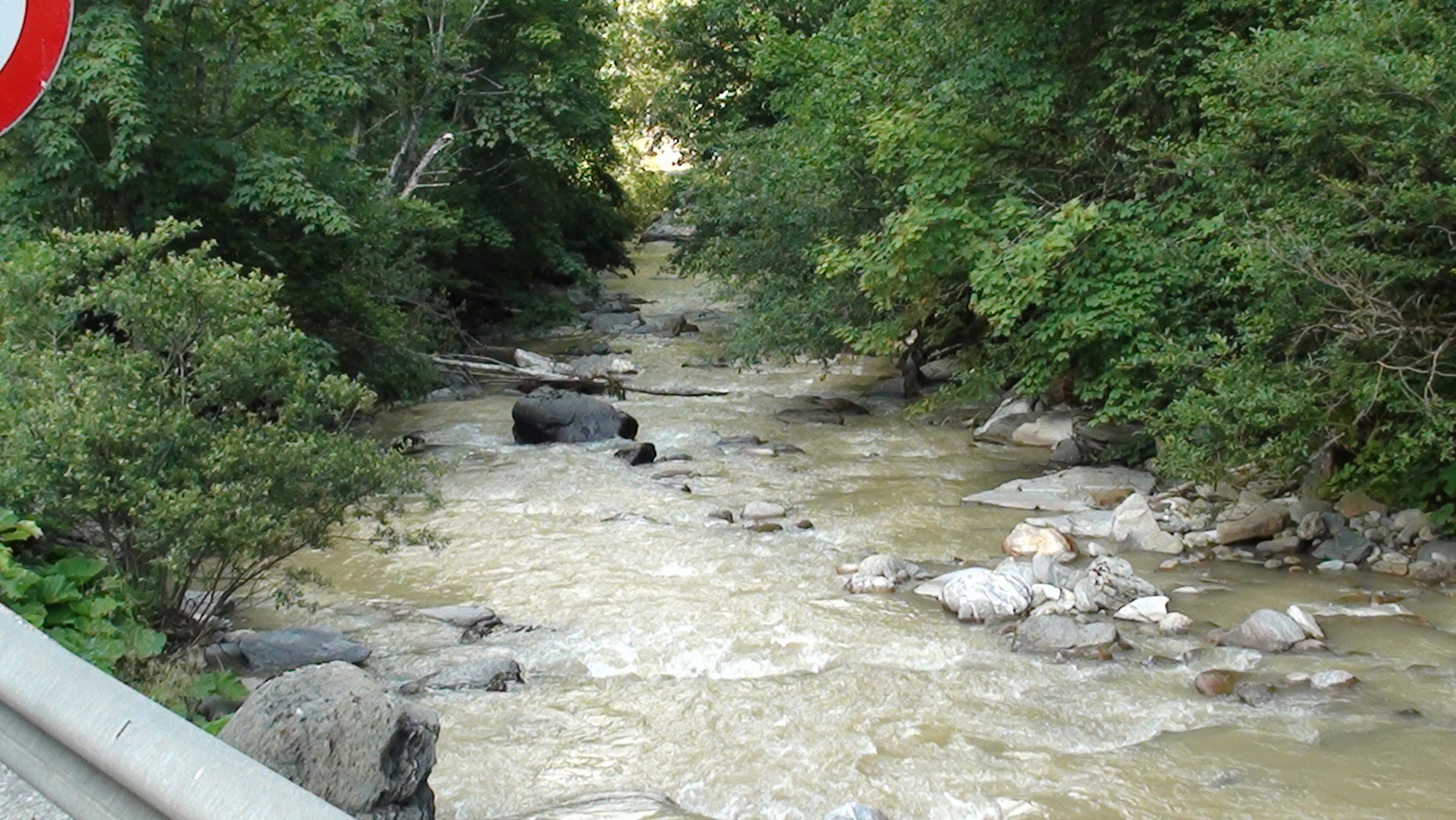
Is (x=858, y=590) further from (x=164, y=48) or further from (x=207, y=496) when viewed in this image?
(x=164, y=48)

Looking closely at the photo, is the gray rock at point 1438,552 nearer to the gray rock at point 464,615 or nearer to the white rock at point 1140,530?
the white rock at point 1140,530

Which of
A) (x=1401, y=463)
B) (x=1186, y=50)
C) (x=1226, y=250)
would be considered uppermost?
(x=1186, y=50)

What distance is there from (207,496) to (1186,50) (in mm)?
8825

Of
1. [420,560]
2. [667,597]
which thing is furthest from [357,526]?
[667,597]

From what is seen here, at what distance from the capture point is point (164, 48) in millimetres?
12375

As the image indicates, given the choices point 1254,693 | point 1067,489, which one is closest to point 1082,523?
point 1067,489

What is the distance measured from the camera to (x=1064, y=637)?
8148mm

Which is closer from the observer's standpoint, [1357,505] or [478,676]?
[478,676]

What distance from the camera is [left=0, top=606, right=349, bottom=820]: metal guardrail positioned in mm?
2357

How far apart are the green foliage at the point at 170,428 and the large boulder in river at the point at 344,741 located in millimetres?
1906

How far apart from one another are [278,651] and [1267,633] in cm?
583

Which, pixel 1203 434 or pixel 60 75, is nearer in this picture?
pixel 1203 434

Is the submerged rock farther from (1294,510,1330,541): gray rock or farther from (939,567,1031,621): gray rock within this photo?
(1294,510,1330,541): gray rock

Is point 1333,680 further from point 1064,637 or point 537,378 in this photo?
point 537,378
